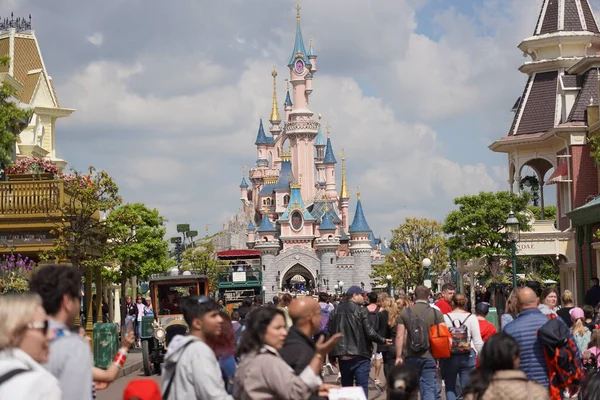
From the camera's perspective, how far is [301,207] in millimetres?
144125

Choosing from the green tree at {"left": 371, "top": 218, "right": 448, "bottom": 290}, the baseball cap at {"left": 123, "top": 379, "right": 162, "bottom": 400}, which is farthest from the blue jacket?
the green tree at {"left": 371, "top": 218, "right": 448, "bottom": 290}

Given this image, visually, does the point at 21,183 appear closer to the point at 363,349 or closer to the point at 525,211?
the point at 363,349

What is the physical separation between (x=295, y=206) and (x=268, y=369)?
449 feet

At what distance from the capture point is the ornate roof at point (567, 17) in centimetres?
4741

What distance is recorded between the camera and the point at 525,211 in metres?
47.8

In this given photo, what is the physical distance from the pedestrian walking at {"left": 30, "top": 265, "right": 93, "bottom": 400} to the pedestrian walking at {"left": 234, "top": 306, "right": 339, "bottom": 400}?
0.93 metres

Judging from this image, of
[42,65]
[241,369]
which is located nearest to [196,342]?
[241,369]

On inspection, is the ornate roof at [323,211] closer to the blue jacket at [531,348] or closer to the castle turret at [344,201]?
the castle turret at [344,201]

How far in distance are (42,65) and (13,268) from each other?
2992 cm

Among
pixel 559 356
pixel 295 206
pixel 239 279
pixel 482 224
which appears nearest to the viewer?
pixel 559 356

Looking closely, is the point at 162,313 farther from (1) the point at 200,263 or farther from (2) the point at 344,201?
(2) the point at 344,201

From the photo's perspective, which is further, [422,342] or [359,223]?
[359,223]

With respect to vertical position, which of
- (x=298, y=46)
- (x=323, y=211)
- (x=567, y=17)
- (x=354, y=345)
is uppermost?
(x=298, y=46)

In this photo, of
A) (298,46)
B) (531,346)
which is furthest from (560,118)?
(298,46)
